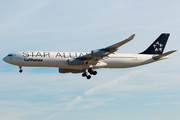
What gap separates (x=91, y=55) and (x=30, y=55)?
9940 mm

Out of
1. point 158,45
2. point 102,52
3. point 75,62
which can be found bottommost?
point 75,62

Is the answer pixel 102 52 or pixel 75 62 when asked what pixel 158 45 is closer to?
pixel 102 52

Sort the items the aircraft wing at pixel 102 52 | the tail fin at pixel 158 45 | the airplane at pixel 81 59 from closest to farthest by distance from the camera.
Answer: the aircraft wing at pixel 102 52, the airplane at pixel 81 59, the tail fin at pixel 158 45

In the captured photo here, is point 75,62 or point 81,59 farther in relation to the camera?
point 81,59

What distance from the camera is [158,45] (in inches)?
2077

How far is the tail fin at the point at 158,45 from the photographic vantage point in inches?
2036

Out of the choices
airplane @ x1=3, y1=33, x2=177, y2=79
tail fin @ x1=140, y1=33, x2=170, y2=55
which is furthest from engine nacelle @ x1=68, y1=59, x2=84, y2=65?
tail fin @ x1=140, y1=33, x2=170, y2=55

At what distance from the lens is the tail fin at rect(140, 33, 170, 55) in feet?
170

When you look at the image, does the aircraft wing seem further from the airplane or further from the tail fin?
the tail fin

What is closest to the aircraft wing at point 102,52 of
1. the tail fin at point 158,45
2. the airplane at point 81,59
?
the airplane at point 81,59

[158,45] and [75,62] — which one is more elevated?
[158,45]

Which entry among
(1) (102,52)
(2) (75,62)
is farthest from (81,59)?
(1) (102,52)

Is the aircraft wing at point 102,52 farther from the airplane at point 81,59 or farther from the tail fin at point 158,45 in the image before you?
the tail fin at point 158,45

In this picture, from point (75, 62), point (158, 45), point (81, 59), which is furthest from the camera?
point (158, 45)
